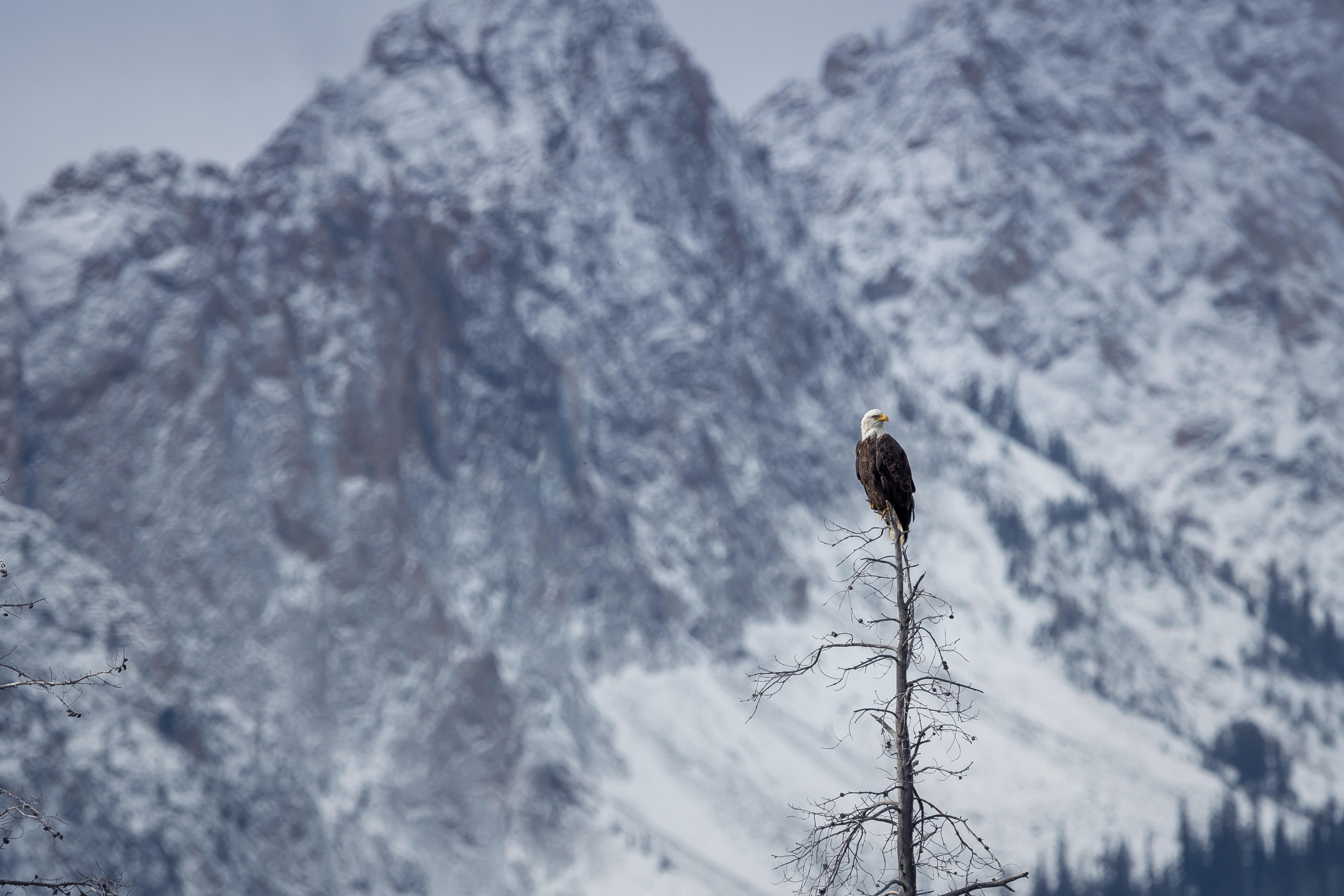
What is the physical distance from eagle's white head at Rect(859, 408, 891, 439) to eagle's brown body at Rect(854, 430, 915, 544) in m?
0.31

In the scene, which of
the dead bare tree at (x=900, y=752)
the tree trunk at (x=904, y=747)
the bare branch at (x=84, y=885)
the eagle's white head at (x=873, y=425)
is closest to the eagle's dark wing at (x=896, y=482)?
the eagle's white head at (x=873, y=425)

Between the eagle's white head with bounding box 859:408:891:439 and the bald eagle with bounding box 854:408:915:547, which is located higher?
the eagle's white head with bounding box 859:408:891:439

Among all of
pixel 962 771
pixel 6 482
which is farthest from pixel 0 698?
pixel 962 771

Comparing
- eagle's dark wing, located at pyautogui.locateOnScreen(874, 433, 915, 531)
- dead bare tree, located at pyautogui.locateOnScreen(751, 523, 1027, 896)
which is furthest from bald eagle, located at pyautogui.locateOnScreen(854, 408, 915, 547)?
dead bare tree, located at pyautogui.locateOnScreen(751, 523, 1027, 896)

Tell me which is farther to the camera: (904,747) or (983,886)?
(904,747)

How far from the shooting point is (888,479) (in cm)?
1991

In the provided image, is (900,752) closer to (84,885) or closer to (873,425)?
(873,425)

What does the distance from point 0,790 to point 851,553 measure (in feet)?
29.2

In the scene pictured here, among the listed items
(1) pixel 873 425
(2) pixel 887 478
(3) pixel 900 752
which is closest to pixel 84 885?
(3) pixel 900 752

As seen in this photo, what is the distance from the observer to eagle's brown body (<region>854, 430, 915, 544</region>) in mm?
19734

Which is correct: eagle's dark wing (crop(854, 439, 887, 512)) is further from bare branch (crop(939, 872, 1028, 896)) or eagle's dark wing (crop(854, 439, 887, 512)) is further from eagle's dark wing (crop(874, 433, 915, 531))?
bare branch (crop(939, 872, 1028, 896))

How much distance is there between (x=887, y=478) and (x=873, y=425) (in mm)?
1789

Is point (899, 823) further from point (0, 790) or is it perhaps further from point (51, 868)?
point (51, 868)

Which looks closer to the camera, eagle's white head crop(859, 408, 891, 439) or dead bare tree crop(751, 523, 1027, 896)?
dead bare tree crop(751, 523, 1027, 896)
